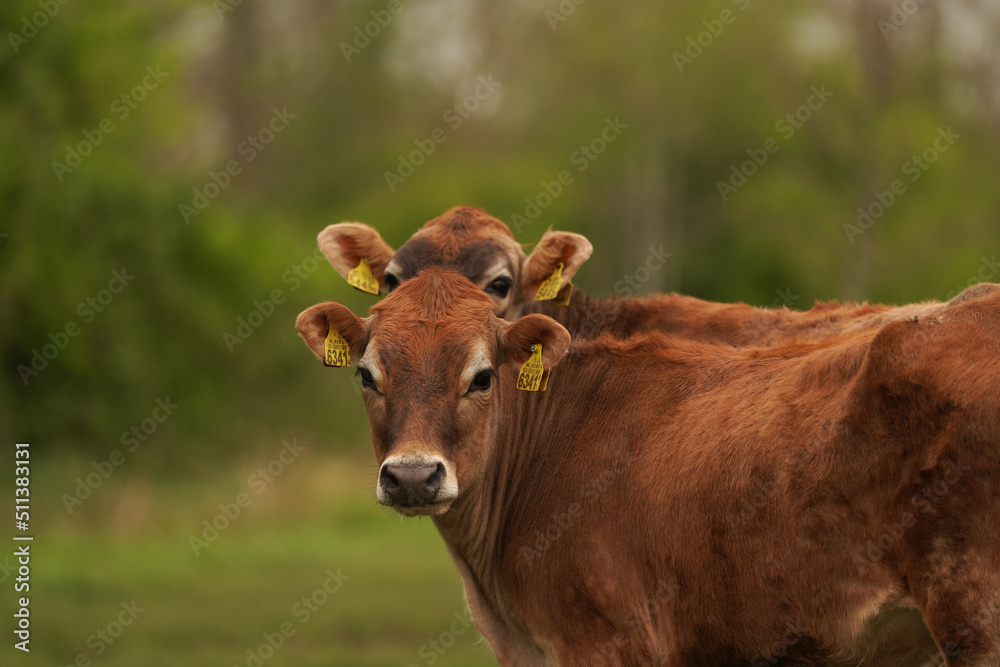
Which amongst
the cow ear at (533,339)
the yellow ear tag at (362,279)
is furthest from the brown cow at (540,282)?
the cow ear at (533,339)

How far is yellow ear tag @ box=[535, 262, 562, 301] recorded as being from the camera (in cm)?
885

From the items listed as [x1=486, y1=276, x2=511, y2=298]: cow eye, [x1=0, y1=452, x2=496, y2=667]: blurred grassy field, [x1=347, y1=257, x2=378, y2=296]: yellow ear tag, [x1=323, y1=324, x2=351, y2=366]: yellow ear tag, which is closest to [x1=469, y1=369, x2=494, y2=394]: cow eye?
[x1=323, y1=324, x2=351, y2=366]: yellow ear tag

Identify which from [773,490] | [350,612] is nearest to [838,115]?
[350,612]

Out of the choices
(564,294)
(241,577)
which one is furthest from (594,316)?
(241,577)

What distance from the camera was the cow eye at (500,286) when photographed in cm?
889

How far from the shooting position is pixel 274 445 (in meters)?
24.1

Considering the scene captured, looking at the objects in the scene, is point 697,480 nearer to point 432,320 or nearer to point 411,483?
point 411,483

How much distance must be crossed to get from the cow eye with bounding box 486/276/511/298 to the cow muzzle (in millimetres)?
2750

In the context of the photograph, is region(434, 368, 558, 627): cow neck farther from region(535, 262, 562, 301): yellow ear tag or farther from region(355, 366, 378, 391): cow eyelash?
region(535, 262, 562, 301): yellow ear tag

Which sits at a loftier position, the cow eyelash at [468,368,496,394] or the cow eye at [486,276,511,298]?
the cow eyelash at [468,368,496,394]

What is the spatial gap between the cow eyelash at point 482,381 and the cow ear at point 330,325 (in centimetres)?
77

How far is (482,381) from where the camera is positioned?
6.88 meters

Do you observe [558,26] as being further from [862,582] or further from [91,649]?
[862,582]

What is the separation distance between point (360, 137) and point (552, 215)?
8202mm
